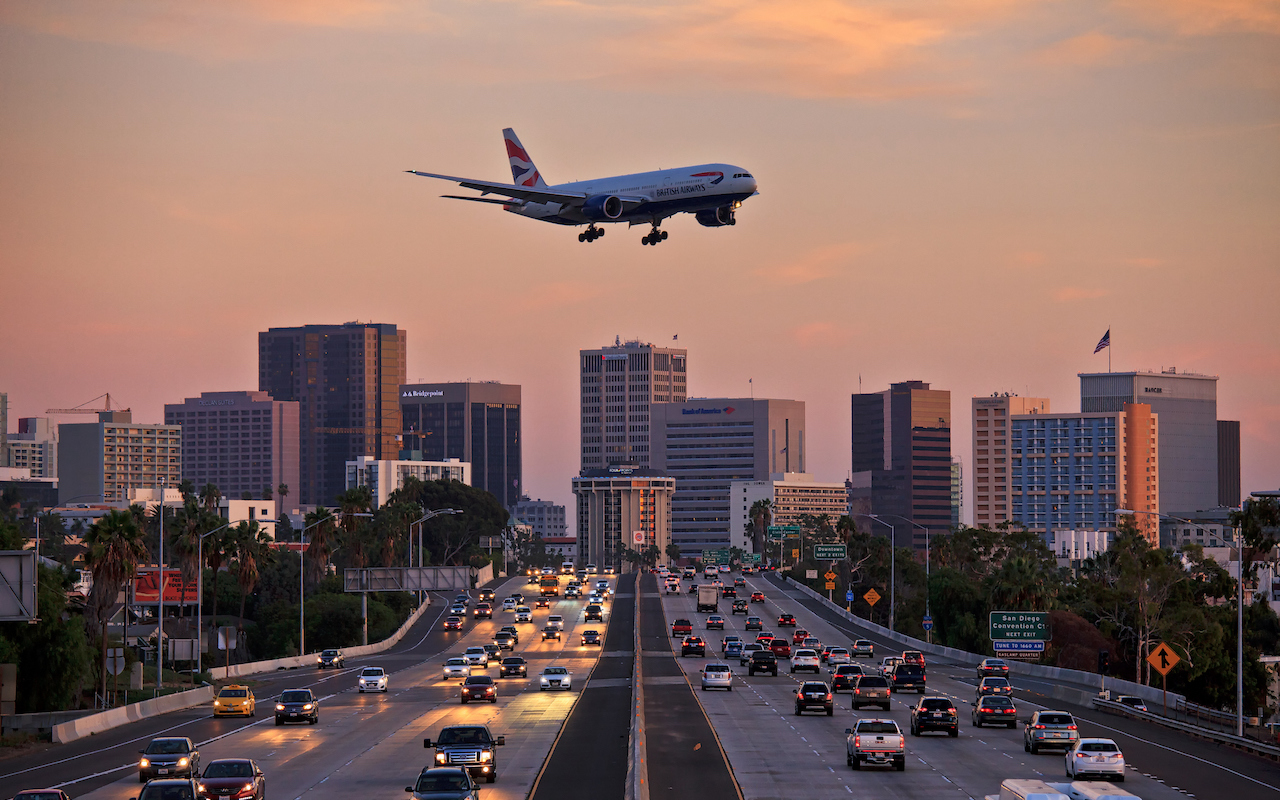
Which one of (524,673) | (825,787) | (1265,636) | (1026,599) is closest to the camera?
(825,787)

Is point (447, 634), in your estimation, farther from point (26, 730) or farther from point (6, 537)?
point (26, 730)

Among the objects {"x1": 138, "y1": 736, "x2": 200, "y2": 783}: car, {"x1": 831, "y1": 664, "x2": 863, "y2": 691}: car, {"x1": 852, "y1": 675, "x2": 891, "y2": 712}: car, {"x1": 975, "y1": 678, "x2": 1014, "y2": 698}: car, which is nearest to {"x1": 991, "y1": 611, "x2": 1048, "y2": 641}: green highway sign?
{"x1": 831, "y1": 664, "x2": 863, "y2": 691}: car

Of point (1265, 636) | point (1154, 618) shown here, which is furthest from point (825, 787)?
point (1265, 636)

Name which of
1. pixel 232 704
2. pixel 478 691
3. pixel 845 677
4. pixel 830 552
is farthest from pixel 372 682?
pixel 830 552

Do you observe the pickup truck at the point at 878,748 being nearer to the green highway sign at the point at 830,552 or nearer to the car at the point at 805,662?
the car at the point at 805,662

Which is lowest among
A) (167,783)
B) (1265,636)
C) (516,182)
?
(1265,636)

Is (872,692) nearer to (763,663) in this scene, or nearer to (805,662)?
(763,663)

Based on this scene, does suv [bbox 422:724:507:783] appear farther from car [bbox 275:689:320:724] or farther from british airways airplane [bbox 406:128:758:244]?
british airways airplane [bbox 406:128:758:244]
